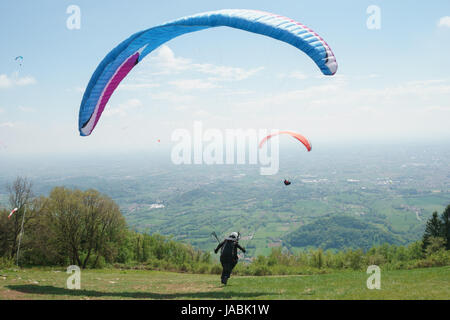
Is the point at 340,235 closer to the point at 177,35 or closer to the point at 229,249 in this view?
the point at 229,249

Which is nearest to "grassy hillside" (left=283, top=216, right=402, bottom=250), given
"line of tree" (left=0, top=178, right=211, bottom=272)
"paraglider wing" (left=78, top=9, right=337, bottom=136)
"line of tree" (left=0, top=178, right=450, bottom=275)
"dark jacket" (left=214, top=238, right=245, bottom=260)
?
"line of tree" (left=0, top=178, right=450, bottom=275)

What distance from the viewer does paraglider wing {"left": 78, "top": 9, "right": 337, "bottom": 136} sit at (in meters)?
8.82

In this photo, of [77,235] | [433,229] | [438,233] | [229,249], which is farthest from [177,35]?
[433,229]

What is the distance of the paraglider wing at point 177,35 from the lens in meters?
8.82

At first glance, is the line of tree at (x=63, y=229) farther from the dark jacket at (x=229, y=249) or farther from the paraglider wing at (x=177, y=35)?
the dark jacket at (x=229, y=249)

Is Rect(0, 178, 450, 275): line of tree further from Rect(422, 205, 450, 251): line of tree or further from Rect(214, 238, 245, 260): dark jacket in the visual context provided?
Rect(214, 238, 245, 260): dark jacket

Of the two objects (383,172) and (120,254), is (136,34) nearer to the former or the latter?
(120,254)

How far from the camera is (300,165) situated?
19150 centimetres

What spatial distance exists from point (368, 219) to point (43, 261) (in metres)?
115

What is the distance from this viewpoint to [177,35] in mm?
11453

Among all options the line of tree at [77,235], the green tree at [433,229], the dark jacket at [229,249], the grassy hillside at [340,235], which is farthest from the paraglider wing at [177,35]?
the grassy hillside at [340,235]

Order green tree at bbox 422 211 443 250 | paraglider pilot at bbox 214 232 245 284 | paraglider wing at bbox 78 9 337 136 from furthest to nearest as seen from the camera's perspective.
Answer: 1. green tree at bbox 422 211 443 250
2. paraglider pilot at bbox 214 232 245 284
3. paraglider wing at bbox 78 9 337 136
